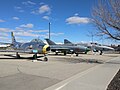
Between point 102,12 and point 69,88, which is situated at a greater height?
point 102,12

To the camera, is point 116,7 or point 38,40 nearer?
point 116,7

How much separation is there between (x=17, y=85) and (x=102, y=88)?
11.6 ft

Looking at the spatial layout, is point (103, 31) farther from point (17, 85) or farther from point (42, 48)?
point (17, 85)

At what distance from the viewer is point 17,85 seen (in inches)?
312

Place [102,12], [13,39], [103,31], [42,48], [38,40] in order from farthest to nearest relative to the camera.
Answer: [13,39] < [38,40] < [42,48] < [103,31] < [102,12]

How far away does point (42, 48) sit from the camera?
2208cm

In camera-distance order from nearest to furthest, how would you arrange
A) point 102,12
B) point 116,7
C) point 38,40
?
1. point 116,7
2. point 102,12
3. point 38,40

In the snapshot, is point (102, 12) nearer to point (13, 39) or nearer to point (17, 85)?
point (17, 85)

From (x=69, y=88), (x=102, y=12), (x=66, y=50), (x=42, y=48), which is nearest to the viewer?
(x=69, y=88)

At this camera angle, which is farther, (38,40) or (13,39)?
(13,39)

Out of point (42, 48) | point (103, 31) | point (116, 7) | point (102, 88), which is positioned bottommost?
point (102, 88)

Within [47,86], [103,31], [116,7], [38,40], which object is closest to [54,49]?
[38,40]

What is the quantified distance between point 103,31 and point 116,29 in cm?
152

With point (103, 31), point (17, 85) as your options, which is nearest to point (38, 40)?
point (103, 31)
